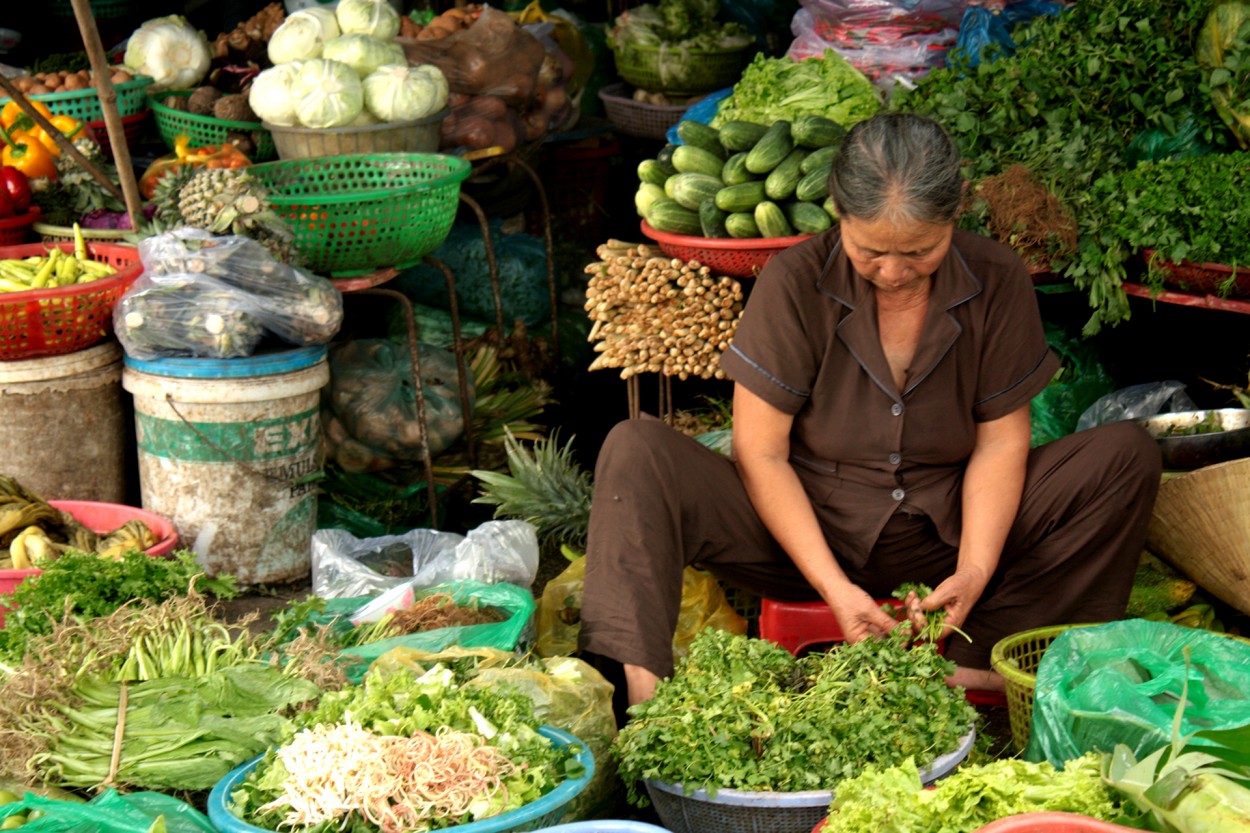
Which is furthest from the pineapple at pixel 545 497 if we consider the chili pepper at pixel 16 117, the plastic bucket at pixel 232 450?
the chili pepper at pixel 16 117

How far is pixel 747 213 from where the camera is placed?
4043 millimetres

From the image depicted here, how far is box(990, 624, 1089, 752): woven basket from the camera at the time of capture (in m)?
2.71

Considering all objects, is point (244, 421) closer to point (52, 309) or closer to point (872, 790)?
point (52, 309)

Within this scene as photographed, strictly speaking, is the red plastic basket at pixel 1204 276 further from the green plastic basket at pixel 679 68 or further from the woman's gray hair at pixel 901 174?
the green plastic basket at pixel 679 68

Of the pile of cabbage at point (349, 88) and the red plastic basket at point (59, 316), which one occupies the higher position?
the pile of cabbage at point (349, 88)

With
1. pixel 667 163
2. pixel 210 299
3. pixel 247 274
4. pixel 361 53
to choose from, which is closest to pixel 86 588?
pixel 210 299

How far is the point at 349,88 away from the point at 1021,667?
2.98 m

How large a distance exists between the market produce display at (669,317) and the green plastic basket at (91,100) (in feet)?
7.13

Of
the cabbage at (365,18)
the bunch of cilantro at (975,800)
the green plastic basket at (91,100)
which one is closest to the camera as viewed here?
the bunch of cilantro at (975,800)

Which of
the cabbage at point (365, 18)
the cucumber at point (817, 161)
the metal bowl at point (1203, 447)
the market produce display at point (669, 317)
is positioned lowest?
the metal bowl at point (1203, 447)

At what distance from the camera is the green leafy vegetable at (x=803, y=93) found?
4555mm

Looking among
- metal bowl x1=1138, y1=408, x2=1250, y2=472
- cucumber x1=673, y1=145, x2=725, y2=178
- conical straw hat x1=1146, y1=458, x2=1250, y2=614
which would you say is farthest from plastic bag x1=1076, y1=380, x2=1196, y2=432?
cucumber x1=673, y1=145, x2=725, y2=178

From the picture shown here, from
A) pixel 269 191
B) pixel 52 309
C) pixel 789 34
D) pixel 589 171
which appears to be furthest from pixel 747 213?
pixel 789 34

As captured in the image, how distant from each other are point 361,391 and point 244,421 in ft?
2.47
